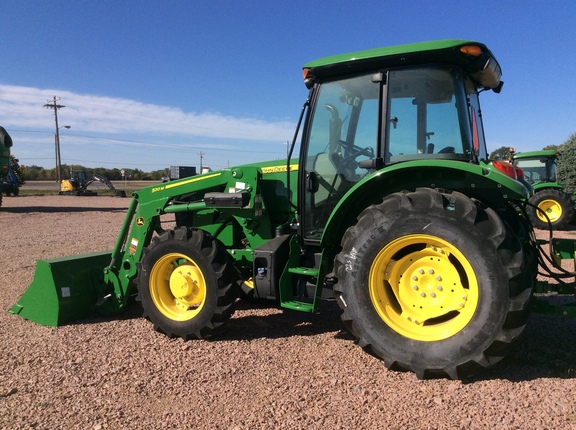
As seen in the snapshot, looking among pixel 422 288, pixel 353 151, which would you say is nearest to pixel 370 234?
pixel 422 288

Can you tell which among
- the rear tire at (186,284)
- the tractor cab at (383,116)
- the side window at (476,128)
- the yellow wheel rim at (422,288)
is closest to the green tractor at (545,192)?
the side window at (476,128)

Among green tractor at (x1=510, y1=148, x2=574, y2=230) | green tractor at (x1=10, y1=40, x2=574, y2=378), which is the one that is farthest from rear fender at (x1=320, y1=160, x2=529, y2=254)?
green tractor at (x1=510, y1=148, x2=574, y2=230)

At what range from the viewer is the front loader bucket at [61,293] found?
4.41 metres

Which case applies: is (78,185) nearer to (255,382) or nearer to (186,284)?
(186,284)

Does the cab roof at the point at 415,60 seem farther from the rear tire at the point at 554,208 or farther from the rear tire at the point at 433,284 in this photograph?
the rear tire at the point at 554,208

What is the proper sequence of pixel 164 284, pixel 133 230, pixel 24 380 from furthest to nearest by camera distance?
pixel 133 230
pixel 164 284
pixel 24 380

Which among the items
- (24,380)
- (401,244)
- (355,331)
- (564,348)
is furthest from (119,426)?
(564,348)

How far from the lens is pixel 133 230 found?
4.67m

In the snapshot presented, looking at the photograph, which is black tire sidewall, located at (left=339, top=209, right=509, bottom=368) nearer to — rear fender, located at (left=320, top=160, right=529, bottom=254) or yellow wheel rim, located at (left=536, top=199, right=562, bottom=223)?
rear fender, located at (left=320, top=160, right=529, bottom=254)

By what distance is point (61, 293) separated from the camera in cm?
443

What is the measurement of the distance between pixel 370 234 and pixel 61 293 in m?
3.08

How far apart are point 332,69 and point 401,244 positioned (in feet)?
5.08

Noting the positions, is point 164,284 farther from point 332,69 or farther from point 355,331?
point 332,69

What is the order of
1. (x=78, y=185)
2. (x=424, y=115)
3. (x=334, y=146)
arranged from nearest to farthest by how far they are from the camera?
(x=424, y=115) < (x=334, y=146) < (x=78, y=185)
